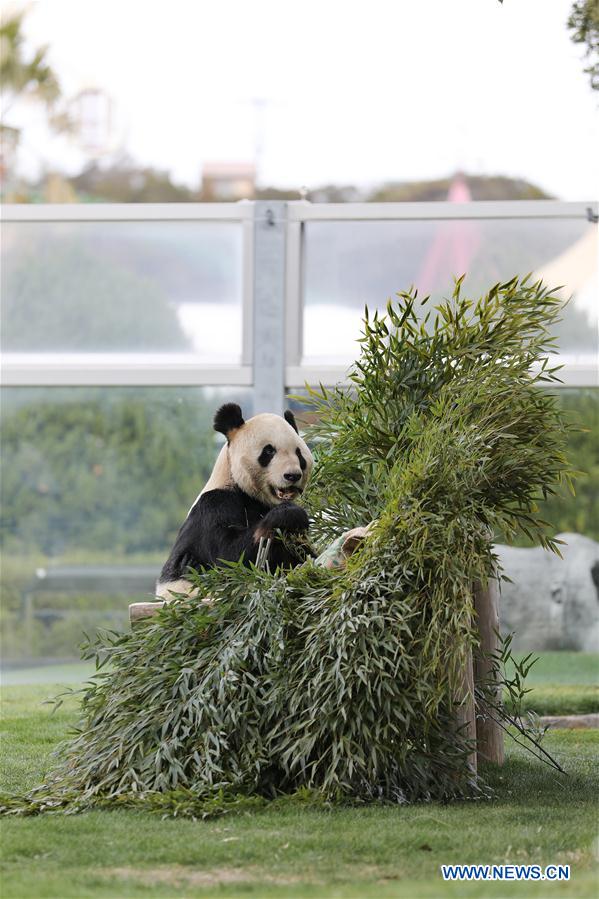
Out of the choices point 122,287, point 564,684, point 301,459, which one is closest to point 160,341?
point 122,287

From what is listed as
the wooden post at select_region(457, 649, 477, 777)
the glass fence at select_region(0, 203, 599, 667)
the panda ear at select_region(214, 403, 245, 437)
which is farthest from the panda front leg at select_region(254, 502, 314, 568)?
the glass fence at select_region(0, 203, 599, 667)

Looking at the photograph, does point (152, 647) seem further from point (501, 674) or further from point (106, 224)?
point (106, 224)

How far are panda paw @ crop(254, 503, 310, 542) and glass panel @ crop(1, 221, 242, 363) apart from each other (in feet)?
14.1

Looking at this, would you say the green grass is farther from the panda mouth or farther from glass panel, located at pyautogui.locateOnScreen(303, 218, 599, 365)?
glass panel, located at pyautogui.locateOnScreen(303, 218, 599, 365)

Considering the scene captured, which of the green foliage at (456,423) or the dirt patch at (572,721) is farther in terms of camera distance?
the dirt patch at (572,721)

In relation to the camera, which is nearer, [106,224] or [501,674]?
[501,674]

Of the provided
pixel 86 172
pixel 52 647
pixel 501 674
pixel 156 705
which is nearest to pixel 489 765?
pixel 501 674

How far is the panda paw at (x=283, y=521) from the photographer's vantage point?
3764mm

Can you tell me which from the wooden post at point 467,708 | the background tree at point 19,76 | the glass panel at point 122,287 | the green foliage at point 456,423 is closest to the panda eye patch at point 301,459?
the green foliage at point 456,423

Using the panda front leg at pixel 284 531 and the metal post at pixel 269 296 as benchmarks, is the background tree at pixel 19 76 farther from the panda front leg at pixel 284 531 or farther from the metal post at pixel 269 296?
the panda front leg at pixel 284 531

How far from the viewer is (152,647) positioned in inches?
142

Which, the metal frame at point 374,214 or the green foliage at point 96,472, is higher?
the metal frame at point 374,214

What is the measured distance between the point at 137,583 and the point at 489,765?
494 centimetres

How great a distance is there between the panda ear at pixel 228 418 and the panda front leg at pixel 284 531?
43 centimetres
